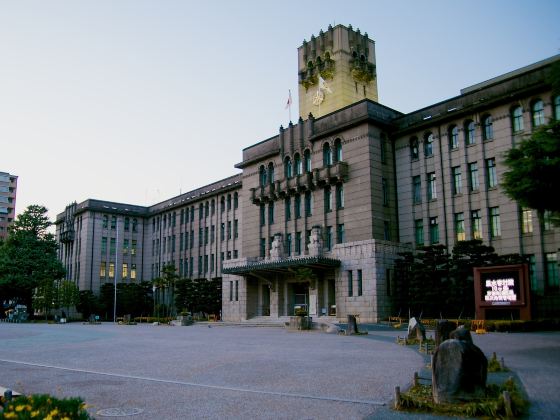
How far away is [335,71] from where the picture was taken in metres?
60.9

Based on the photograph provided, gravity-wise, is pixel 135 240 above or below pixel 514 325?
above

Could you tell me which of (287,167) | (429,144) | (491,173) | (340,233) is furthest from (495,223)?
(287,167)

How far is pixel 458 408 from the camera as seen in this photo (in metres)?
8.38

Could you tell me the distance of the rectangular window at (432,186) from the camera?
42.8 metres

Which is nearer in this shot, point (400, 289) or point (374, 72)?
point (400, 289)

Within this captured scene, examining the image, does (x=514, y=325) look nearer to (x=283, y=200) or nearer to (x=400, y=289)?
(x=400, y=289)

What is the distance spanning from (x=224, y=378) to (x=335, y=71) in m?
52.3

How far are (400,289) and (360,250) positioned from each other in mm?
4213

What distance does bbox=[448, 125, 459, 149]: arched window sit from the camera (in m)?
Result: 41.8

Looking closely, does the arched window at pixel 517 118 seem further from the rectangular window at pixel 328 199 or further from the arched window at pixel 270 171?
the arched window at pixel 270 171

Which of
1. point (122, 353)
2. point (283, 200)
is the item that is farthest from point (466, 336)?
point (283, 200)

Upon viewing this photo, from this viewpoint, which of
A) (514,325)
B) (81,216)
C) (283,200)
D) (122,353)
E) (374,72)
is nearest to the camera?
(122,353)

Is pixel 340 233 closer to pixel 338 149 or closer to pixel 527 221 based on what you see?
pixel 338 149

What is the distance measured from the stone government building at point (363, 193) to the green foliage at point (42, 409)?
2992 cm
